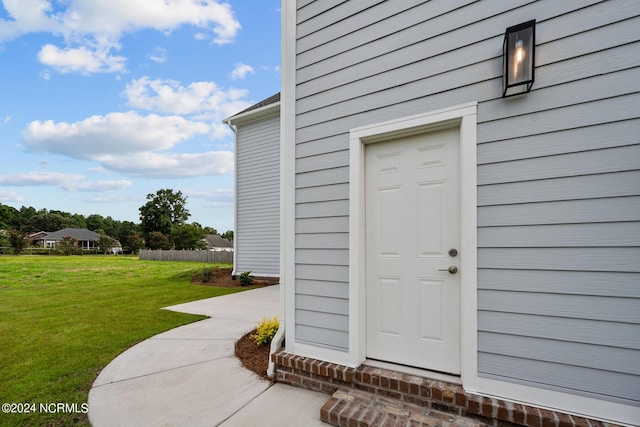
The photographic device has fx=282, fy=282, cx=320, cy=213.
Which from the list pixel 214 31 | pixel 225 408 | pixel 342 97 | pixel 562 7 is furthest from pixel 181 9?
pixel 225 408

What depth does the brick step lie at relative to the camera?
1.82 metres

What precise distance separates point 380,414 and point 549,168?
1952 millimetres

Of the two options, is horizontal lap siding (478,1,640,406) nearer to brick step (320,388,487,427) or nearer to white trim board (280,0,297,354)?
brick step (320,388,487,427)

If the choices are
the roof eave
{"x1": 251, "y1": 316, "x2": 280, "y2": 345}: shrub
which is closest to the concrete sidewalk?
{"x1": 251, "y1": 316, "x2": 280, "y2": 345}: shrub

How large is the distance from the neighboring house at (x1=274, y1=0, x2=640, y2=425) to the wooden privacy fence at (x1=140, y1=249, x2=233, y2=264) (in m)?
17.9

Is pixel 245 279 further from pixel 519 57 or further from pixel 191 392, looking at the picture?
pixel 519 57

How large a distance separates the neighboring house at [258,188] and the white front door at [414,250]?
19.2 ft

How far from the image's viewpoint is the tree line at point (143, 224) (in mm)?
32312

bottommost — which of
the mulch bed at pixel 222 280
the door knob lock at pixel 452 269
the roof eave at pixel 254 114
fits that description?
the mulch bed at pixel 222 280

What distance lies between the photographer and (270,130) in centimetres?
841

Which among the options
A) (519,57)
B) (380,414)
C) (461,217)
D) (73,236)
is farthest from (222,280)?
(73,236)

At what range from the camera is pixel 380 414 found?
6.31 feet

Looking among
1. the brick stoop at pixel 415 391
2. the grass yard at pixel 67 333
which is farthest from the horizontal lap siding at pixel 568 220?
the grass yard at pixel 67 333

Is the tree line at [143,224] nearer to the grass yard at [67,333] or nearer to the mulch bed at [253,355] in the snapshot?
the grass yard at [67,333]
